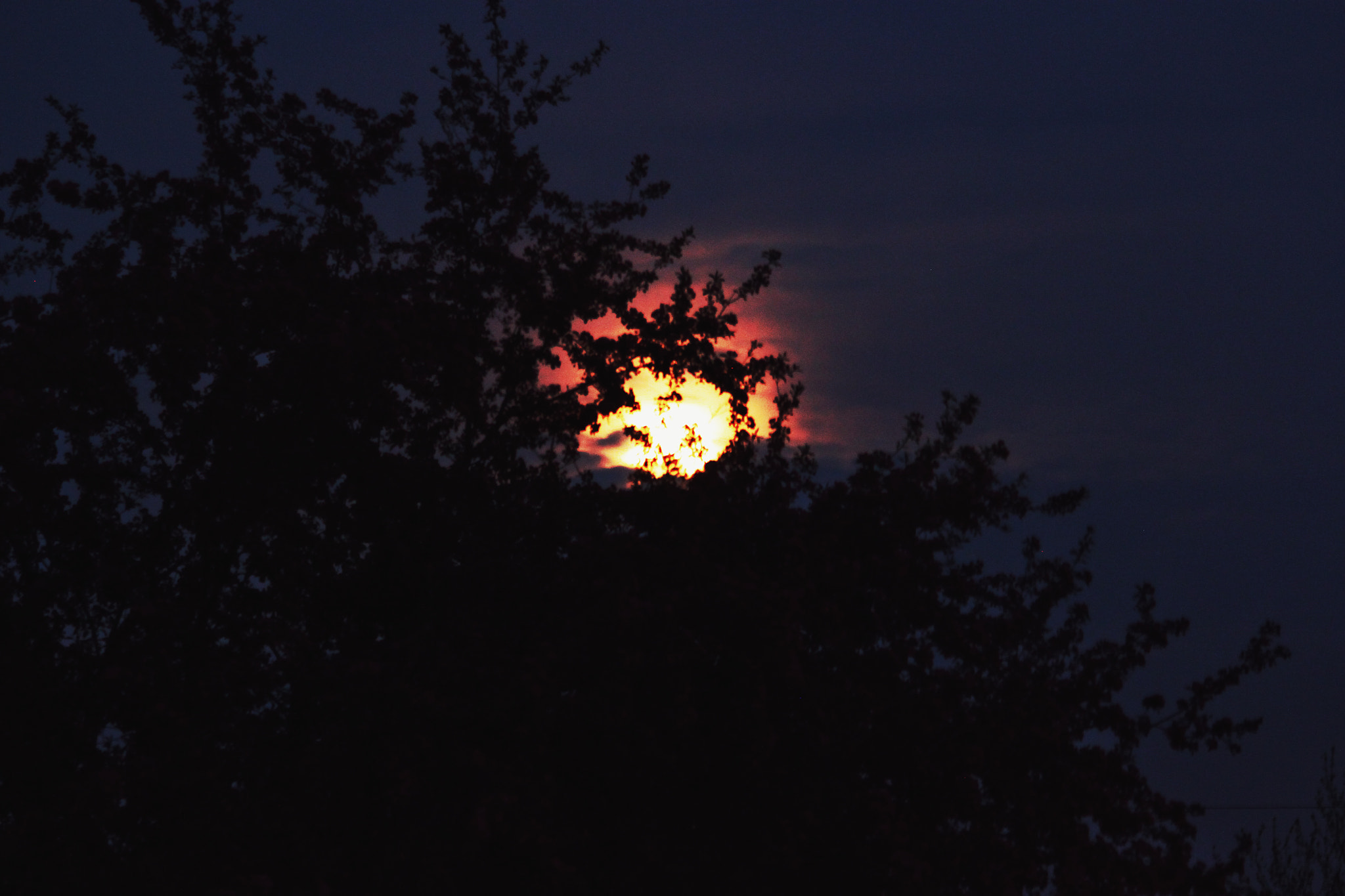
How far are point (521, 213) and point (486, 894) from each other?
7.99 m

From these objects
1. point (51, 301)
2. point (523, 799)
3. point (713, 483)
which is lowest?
point (523, 799)

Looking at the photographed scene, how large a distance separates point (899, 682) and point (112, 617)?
22.8ft

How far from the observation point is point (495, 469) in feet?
49.1

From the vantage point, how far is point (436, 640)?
11.8m

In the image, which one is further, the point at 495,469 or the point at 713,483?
the point at 495,469

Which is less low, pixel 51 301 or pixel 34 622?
pixel 51 301

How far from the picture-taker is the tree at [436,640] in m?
10.5

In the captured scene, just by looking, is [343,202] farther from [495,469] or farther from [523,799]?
[523,799]

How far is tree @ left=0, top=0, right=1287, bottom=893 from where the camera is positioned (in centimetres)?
1052

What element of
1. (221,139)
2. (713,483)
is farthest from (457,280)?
(713,483)

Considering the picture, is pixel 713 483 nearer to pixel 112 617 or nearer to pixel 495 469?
pixel 495 469

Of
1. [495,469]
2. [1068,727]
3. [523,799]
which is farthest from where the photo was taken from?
[495,469]

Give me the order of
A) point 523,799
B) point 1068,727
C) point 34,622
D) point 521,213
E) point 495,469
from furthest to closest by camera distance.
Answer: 1. point 521,213
2. point 495,469
3. point 1068,727
4. point 34,622
5. point 523,799

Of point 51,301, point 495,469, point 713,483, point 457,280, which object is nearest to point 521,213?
point 457,280
